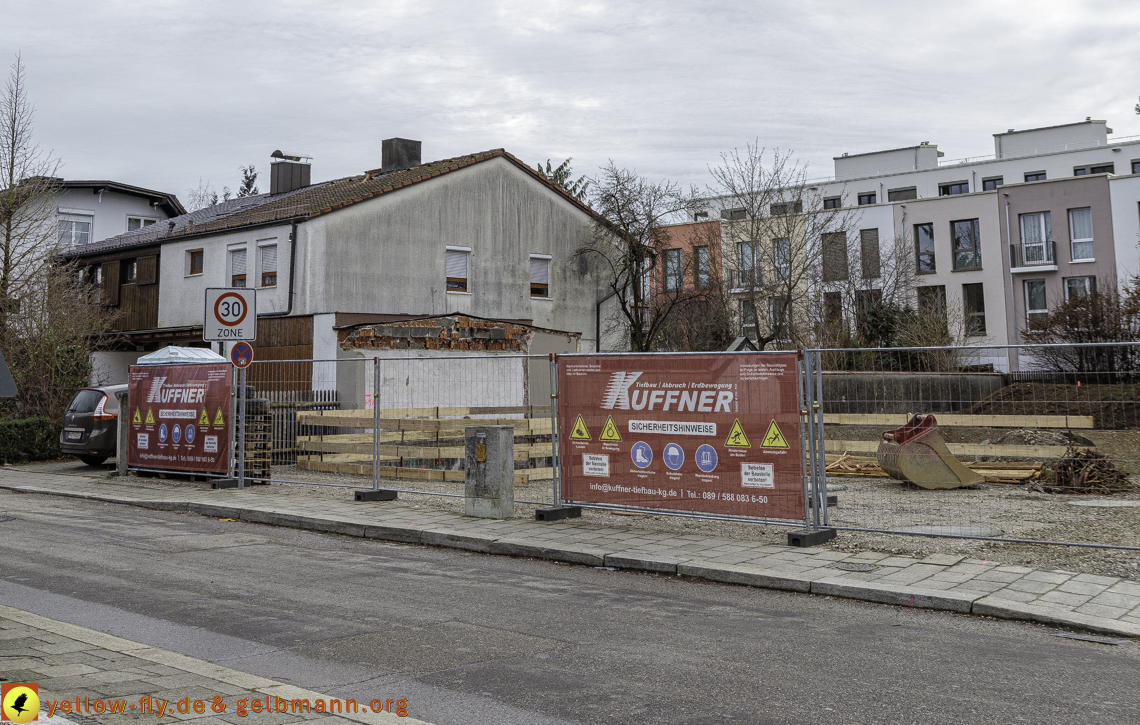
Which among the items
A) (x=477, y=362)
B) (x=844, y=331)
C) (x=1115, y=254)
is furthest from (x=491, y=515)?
(x=1115, y=254)

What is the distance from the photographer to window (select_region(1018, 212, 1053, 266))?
45.2 metres

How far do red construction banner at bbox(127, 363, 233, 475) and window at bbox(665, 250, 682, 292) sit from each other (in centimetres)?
2370

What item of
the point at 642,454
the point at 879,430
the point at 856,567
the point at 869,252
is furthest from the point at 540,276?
the point at 856,567

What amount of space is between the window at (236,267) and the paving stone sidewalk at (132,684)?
81.7 feet

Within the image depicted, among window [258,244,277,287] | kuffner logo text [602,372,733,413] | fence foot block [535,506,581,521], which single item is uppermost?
window [258,244,277,287]

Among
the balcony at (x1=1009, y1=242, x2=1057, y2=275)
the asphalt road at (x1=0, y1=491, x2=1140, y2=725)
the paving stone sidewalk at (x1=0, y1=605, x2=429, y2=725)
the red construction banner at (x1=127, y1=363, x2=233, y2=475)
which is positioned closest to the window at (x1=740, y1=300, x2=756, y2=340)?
the balcony at (x1=1009, y1=242, x2=1057, y2=275)

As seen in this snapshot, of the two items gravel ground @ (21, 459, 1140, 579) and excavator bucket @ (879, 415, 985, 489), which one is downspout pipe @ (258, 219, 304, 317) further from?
excavator bucket @ (879, 415, 985, 489)

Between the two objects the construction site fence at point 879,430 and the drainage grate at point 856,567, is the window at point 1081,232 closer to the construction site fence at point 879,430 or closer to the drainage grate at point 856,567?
the construction site fence at point 879,430

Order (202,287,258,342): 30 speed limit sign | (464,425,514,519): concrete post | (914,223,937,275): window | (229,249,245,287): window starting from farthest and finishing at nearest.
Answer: (914,223,937,275): window
(229,249,245,287): window
(202,287,258,342): 30 speed limit sign
(464,425,514,519): concrete post

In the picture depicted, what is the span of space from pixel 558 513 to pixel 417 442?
16.0 feet

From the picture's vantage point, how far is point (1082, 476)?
9781 mm

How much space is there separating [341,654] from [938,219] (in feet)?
159

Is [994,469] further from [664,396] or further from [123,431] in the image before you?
[123,431]

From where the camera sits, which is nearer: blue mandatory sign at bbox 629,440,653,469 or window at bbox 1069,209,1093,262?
blue mandatory sign at bbox 629,440,653,469
